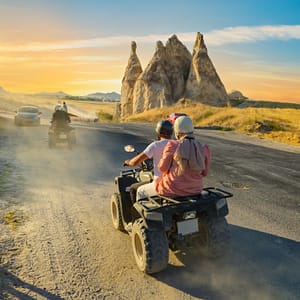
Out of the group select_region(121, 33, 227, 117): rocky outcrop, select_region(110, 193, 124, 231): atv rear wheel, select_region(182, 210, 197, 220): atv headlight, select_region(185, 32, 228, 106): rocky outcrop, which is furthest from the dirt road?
select_region(121, 33, 227, 117): rocky outcrop

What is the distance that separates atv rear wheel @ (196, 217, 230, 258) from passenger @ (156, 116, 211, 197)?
494mm

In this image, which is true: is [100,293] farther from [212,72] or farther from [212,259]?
[212,72]

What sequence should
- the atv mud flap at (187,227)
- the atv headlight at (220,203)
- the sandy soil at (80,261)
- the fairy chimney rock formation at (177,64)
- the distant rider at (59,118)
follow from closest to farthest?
the sandy soil at (80,261)
the atv mud flap at (187,227)
the atv headlight at (220,203)
the distant rider at (59,118)
the fairy chimney rock formation at (177,64)

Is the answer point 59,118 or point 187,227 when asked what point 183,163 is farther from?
point 59,118

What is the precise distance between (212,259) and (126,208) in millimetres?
1582

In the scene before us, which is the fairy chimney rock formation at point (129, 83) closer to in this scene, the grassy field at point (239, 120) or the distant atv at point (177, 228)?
the grassy field at point (239, 120)

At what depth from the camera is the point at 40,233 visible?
609cm

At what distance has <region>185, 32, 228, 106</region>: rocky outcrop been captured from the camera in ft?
145

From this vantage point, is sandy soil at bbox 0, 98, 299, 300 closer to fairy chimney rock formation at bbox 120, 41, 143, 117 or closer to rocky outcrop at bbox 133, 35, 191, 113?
rocky outcrop at bbox 133, 35, 191, 113

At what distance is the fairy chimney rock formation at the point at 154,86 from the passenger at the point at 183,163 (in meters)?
40.3

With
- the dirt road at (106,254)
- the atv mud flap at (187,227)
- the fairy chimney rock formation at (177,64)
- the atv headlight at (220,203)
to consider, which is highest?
the fairy chimney rock formation at (177,64)

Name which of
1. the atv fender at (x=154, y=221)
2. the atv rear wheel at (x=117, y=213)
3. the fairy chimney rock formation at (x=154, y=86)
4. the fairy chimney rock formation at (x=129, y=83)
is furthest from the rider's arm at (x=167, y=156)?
the fairy chimney rock formation at (x=129, y=83)

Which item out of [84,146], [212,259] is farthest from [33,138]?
[212,259]

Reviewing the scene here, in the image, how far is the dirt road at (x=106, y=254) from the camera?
14.6 feet
